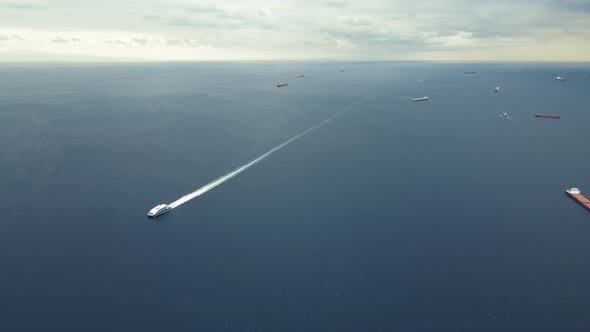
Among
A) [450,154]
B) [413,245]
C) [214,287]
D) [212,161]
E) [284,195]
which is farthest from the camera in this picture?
[450,154]

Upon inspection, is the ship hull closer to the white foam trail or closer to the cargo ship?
the cargo ship

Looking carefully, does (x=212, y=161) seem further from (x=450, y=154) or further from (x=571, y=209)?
(x=571, y=209)

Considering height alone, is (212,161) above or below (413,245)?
above

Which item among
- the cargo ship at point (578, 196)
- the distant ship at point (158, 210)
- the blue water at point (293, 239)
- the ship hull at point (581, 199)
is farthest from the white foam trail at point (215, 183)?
the ship hull at point (581, 199)

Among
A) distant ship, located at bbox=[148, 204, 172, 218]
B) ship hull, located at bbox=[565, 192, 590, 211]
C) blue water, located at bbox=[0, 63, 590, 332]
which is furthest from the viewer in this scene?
ship hull, located at bbox=[565, 192, 590, 211]

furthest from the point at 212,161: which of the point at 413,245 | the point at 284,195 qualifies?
the point at 413,245

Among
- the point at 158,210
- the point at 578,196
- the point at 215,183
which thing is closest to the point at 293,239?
the point at 158,210

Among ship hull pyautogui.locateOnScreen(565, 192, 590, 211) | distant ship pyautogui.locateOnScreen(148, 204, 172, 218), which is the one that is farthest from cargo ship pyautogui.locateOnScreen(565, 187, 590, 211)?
distant ship pyautogui.locateOnScreen(148, 204, 172, 218)
